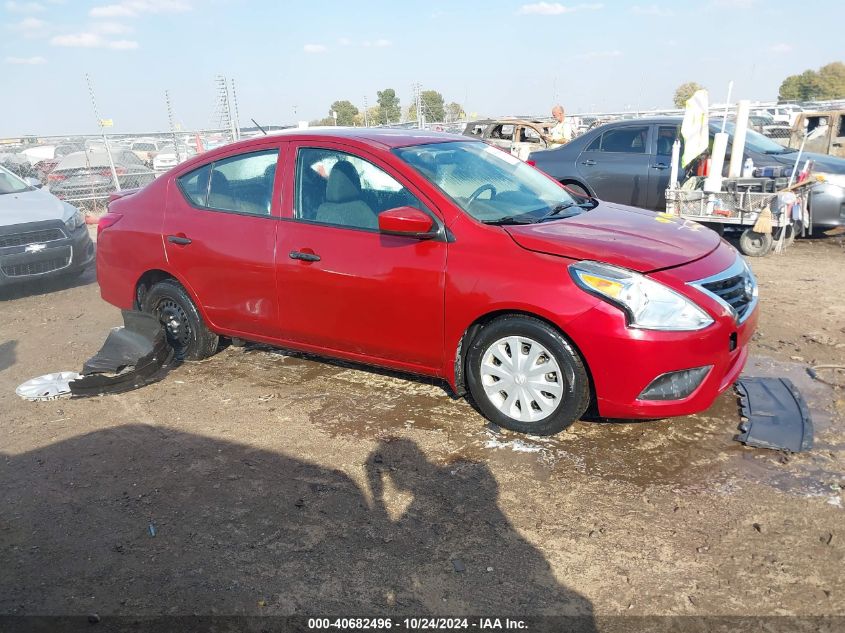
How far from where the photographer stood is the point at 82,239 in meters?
8.03

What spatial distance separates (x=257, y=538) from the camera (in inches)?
114

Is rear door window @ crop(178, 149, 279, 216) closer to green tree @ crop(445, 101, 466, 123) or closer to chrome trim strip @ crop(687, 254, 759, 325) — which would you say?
chrome trim strip @ crop(687, 254, 759, 325)

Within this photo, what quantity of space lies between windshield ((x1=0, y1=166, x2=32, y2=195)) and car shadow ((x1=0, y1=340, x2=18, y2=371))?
2993mm

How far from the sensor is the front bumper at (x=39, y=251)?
23.9ft

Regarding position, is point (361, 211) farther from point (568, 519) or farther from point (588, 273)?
point (568, 519)

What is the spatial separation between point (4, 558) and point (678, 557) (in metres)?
2.96

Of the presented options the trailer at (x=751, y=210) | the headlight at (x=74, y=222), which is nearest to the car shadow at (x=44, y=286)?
the headlight at (x=74, y=222)

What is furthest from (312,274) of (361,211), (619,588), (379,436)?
(619,588)

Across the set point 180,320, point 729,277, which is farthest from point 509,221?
point 180,320

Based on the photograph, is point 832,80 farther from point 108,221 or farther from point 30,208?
point 108,221

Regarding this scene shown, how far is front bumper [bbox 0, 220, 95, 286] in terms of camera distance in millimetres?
7293

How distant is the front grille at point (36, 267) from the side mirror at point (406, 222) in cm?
582

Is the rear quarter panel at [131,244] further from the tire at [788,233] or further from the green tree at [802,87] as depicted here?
the green tree at [802,87]

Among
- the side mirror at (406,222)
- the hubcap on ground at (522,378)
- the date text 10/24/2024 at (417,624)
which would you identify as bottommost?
the date text 10/24/2024 at (417,624)
